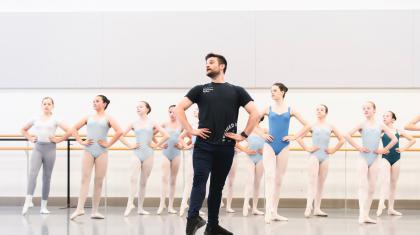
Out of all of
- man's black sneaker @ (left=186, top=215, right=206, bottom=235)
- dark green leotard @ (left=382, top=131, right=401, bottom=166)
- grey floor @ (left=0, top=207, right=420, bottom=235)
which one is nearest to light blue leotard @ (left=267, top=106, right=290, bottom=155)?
grey floor @ (left=0, top=207, right=420, bottom=235)

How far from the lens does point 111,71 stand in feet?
37.0

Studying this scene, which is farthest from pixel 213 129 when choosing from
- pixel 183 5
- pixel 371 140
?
pixel 183 5

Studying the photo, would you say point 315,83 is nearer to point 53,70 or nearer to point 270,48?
point 270,48

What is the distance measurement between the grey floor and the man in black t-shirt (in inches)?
54.9

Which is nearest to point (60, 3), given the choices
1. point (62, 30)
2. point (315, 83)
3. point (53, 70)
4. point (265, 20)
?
point (62, 30)

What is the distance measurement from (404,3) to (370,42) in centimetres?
91

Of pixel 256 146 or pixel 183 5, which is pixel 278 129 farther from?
pixel 183 5

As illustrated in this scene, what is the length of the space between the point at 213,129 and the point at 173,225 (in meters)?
2.41

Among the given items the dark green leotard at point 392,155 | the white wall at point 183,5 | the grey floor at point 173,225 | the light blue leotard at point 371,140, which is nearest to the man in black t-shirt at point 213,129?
the grey floor at point 173,225

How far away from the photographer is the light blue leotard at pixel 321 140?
9.27 m

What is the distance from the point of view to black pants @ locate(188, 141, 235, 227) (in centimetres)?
540

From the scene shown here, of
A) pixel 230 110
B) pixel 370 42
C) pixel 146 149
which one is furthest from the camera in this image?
pixel 370 42

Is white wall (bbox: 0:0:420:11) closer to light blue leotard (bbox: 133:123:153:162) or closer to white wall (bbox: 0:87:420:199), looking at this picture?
white wall (bbox: 0:87:420:199)

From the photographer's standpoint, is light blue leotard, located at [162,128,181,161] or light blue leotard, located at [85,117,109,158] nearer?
light blue leotard, located at [85,117,109,158]
